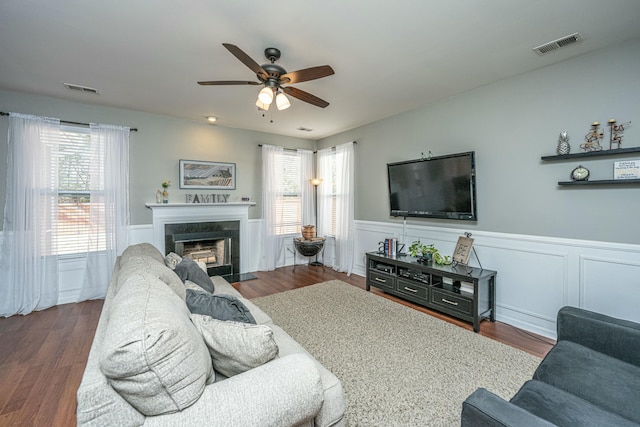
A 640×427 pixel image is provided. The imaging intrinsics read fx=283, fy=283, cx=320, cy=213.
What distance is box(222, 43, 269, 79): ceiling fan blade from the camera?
1.92 m

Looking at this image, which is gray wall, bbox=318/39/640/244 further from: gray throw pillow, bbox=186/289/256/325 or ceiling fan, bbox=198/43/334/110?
gray throw pillow, bbox=186/289/256/325

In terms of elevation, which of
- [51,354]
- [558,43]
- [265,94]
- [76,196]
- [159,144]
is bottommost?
[51,354]

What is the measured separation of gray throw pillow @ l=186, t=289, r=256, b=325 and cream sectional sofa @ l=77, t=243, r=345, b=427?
1.11ft

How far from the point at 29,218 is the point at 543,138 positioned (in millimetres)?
5976

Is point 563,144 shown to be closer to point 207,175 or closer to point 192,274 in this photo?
point 192,274

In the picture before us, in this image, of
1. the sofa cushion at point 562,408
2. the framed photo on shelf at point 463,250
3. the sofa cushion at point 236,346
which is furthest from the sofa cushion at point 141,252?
the framed photo on shelf at point 463,250

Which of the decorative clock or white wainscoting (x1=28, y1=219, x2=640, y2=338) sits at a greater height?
the decorative clock

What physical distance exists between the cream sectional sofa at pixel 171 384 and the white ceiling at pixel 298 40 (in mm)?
2052

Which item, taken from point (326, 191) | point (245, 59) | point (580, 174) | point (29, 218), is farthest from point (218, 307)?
point (326, 191)

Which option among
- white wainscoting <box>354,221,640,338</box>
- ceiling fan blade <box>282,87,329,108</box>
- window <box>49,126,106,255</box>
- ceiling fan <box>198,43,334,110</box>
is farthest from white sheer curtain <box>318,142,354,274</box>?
window <box>49,126,106,255</box>

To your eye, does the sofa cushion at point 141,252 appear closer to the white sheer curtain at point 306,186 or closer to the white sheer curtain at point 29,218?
the white sheer curtain at point 29,218

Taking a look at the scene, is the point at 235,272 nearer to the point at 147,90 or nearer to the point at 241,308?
the point at 147,90

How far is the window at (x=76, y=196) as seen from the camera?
147 inches

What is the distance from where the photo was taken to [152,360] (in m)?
0.92
